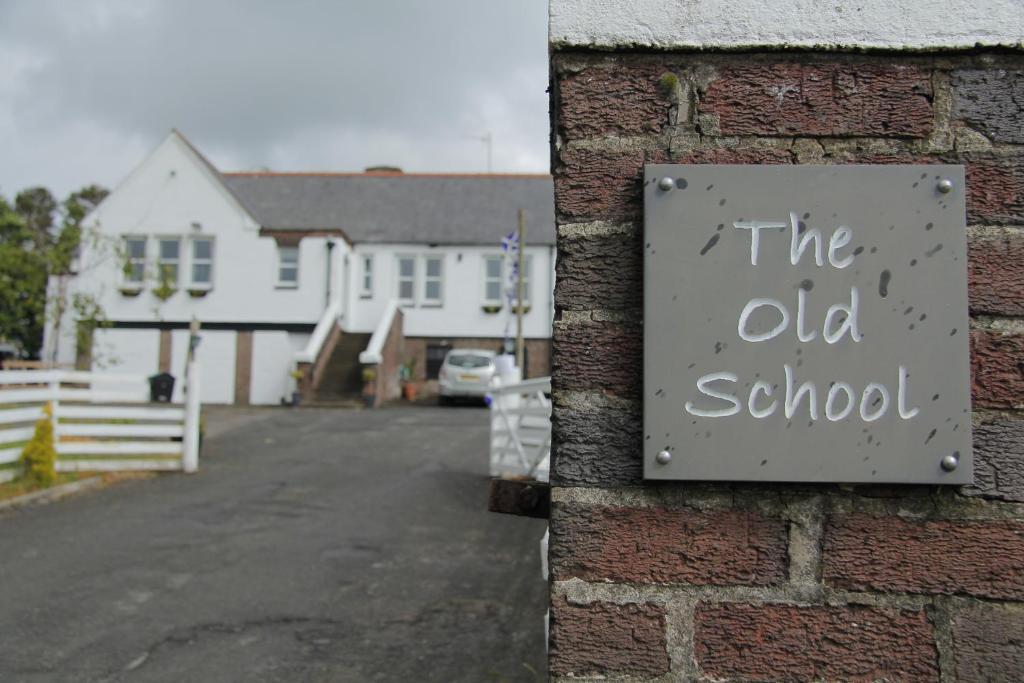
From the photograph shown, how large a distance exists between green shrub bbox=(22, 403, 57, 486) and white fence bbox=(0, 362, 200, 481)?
12 centimetres

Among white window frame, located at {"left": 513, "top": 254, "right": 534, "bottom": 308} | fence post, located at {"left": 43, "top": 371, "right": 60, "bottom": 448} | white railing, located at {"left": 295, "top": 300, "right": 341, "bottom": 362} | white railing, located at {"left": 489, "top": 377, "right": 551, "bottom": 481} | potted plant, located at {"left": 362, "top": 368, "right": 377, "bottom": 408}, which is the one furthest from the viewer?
white window frame, located at {"left": 513, "top": 254, "right": 534, "bottom": 308}

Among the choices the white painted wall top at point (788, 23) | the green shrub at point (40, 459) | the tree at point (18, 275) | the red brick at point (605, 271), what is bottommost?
the green shrub at point (40, 459)

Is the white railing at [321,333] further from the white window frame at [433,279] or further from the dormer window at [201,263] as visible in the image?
the dormer window at [201,263]

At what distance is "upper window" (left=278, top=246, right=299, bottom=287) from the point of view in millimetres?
28905

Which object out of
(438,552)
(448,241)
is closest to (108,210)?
(448,241)

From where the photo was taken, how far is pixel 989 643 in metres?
1.59

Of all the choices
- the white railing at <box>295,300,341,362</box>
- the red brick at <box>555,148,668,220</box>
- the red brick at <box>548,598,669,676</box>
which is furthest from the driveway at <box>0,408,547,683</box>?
the white railing at <box>295,300,341,362</box>

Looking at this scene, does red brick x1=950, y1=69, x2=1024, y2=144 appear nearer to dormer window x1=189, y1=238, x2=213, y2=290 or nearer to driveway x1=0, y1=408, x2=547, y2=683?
driveway x1=0, y1=408, x2=547, y2=683

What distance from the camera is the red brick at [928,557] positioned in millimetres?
1600

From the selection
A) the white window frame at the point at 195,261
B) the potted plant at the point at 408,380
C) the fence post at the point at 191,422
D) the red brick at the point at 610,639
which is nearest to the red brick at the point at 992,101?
the red brick at the point at 610,639

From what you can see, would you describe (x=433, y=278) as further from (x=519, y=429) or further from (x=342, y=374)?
(x=519, y=429)

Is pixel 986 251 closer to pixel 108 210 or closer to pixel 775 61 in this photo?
pixel 775 61

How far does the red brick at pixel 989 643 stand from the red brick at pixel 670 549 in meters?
0.35

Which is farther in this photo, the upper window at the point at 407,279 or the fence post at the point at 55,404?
the upper window at the point at 407,279
